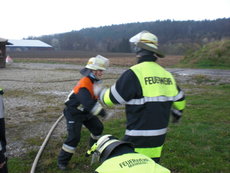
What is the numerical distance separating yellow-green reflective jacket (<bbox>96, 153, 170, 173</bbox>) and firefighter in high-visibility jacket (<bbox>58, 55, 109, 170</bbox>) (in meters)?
1.90

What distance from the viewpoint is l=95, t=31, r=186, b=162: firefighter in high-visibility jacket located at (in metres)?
2.93

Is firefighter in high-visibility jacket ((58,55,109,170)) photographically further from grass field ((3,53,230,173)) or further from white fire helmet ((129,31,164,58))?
white fire helmet ((129,31,164,58))

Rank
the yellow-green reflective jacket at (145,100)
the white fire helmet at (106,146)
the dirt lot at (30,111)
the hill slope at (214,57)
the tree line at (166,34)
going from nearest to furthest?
the white fire helmet at (106,146)
the yellow-green reflective jacket at (145,100)
the dirt lot at (30,111)
the hill slope at (214,57)
the tree line at (166,34)

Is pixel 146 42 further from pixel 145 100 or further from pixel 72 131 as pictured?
pixel 72 131

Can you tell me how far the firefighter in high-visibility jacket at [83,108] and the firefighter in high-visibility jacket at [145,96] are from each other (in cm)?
92

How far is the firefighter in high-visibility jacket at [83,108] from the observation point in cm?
410

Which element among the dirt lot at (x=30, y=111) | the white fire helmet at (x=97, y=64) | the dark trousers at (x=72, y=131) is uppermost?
the white fire helmet at (x=97, y=64)

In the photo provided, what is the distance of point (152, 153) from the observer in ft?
10.4

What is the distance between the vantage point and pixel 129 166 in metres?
1.89

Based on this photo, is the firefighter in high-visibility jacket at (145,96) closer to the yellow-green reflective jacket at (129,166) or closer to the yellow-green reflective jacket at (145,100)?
the yellow-green reflective jacket at (145,100)

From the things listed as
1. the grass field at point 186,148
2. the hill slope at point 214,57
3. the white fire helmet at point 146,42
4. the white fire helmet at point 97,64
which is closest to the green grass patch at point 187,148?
the grass field at point 186,148

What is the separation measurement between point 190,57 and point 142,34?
103 ft

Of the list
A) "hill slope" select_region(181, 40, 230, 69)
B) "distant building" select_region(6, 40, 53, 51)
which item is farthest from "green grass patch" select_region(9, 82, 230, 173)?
"distant building" select_region(6, 40, 53, 51)

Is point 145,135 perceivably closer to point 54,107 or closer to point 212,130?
point 212,130
